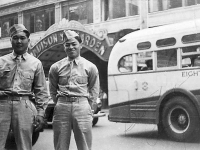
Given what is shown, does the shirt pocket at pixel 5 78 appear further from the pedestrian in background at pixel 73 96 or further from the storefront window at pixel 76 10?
the storefront window at pixel 76 10

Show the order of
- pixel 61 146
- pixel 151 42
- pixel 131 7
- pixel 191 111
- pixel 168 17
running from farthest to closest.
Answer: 1. pixel 131 7
2. pixel 168 17
3. pixel 151 42
4. pixel 191 111
5. pixel 61 146

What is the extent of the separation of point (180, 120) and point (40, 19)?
440cm

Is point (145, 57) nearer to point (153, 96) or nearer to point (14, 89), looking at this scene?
point (153, 96)

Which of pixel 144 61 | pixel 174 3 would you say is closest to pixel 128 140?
pixel 144 61

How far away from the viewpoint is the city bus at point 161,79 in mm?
6336

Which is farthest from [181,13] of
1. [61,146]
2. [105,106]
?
[105,106]

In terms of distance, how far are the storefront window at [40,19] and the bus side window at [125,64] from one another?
2166 millimetres

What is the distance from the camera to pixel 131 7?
34.2 feet

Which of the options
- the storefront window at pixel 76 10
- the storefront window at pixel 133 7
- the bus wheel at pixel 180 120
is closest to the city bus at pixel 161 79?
the bus wheel at pixel 180 120

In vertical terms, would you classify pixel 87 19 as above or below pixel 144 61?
above

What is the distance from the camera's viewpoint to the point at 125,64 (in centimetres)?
768

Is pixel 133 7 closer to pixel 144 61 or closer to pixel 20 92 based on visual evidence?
pixel 144 61

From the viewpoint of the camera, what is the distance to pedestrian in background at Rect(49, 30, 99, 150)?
370 cm

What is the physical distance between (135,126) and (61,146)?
505 centimetres
